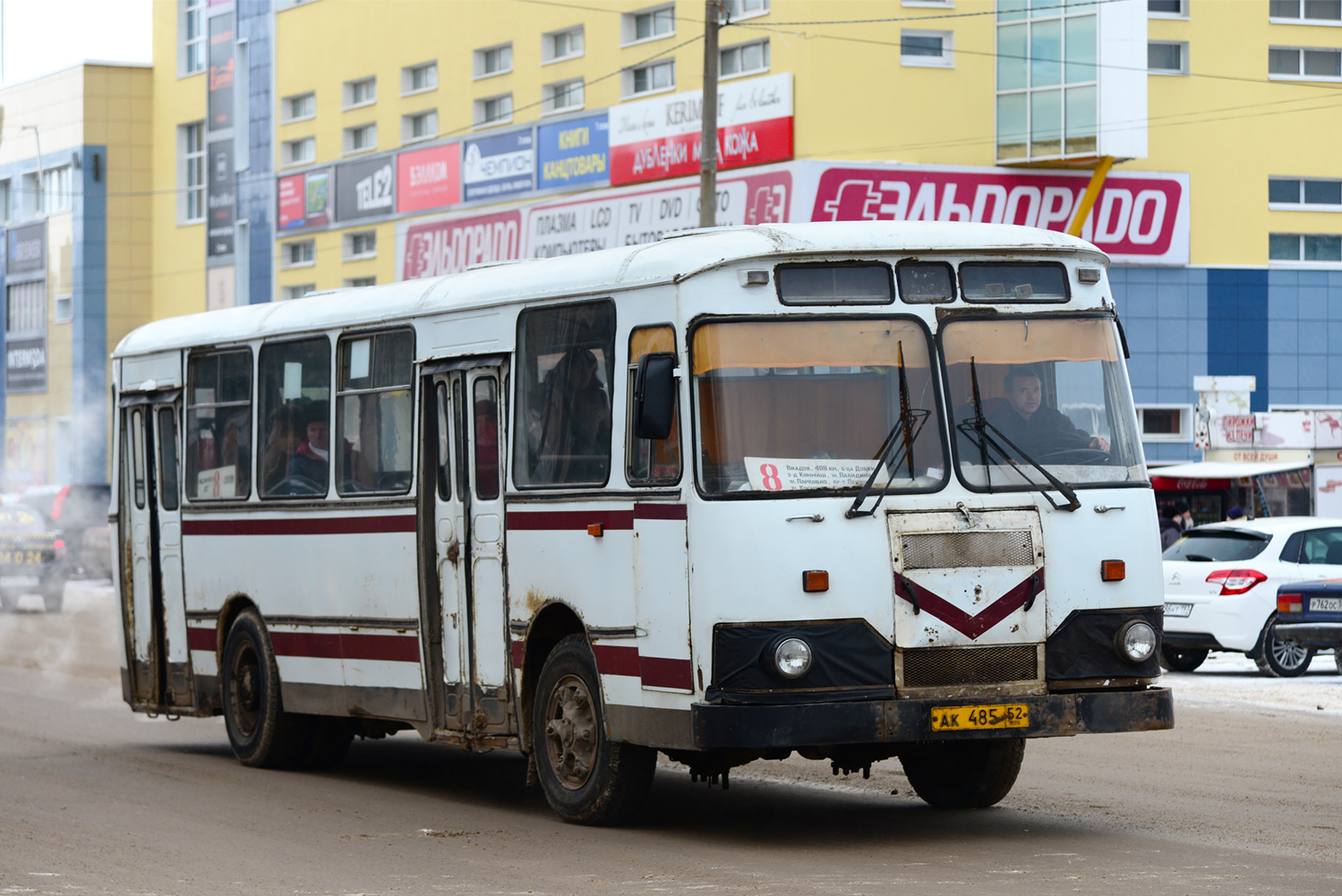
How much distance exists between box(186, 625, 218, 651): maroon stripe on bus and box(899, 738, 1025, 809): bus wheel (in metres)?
5.22

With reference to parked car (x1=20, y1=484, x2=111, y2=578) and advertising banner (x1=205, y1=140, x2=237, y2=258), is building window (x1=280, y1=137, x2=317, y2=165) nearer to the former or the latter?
advertising banner (x1=205, y1=140, x2=237, y2=258)

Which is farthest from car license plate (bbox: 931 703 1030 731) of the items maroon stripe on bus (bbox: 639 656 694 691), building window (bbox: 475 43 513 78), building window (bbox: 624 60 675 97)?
building window (bbox: 475 43 513 78)

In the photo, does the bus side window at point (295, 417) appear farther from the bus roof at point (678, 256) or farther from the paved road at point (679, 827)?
the paved road at point (679, 827)

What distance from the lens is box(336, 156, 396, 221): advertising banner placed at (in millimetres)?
54094

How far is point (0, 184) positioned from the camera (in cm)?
7688

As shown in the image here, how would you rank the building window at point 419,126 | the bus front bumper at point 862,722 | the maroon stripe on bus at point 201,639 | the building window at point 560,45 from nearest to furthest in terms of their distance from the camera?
the bus front bumper at point 862,722, the maroon stripe on bus at point 201,639, the building window at point 560,45, the building window at point 419,126

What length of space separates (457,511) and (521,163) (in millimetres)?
37826

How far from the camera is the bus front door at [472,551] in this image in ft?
37.8

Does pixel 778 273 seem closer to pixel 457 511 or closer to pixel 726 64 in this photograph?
pixel 457 511

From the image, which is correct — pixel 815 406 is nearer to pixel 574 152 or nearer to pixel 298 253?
pixel 574 152

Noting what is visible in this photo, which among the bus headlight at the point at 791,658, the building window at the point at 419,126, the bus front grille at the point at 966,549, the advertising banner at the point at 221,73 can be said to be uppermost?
the advertising banner at the point at 221,73

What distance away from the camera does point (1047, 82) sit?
1673 inches

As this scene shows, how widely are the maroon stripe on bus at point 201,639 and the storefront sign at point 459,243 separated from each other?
32.7 meters

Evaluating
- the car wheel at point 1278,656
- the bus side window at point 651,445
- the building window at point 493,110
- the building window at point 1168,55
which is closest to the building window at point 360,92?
the building window at point 493,110
